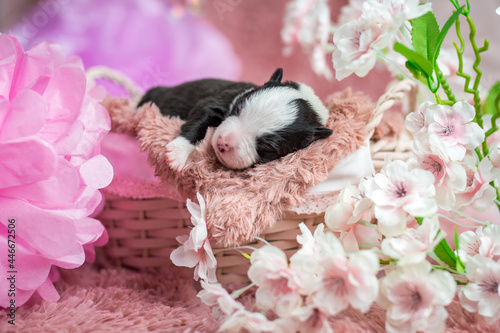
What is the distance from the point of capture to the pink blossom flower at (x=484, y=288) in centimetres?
70

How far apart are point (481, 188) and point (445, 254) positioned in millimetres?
146

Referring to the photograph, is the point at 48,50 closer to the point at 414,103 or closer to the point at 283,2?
the point at 414,103

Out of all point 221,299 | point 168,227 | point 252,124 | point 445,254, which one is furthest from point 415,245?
point 168,227

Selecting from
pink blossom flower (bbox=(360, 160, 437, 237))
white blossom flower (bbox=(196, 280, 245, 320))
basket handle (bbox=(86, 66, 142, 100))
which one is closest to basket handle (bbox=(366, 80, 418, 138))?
pink blossom flower (bbox=(360, 160, 437, 237))

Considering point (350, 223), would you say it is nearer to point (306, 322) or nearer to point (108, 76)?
point (306, 322)

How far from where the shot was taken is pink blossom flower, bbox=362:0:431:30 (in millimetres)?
749

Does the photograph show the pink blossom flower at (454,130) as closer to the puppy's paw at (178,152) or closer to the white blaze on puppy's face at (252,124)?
the white blaze on puppy's face at (252,124)

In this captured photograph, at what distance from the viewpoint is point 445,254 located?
0.83m

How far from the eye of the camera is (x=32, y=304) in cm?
93

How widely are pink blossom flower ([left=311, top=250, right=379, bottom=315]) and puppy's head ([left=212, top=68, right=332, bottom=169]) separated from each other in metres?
0.42

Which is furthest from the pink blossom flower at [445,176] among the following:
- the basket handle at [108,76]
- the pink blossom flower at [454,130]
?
the basket handle at [108,76]

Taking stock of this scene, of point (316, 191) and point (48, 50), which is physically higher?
point (48, 50)

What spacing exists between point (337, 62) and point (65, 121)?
1.89 ft

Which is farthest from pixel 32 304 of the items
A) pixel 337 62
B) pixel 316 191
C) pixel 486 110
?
pixel 486 110
